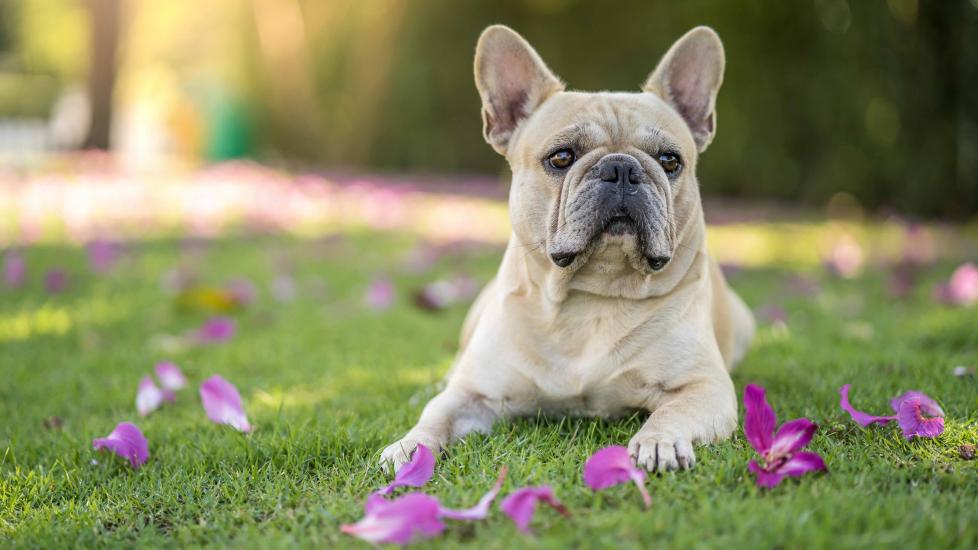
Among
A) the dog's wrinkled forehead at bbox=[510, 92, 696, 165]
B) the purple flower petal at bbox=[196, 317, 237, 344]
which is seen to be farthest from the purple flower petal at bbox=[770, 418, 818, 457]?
the purple flower petal at bbox=[196, 317, 237, 344]

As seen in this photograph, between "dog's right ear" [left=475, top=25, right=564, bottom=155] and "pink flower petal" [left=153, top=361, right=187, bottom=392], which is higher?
"dog's right ear" [left=475, top=25, right=564, bottom=155]

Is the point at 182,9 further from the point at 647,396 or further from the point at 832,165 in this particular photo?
the point at 647,396

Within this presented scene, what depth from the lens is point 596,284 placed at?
10.7 ft

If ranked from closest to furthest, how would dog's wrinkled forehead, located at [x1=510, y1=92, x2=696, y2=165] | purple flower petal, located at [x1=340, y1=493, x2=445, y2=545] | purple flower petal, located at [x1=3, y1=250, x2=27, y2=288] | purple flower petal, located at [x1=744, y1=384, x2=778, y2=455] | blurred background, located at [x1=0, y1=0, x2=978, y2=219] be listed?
purple flower petal, located at [x1=340, y1=493, x2=445, y2=545]
purple flower petal, located at [x1=744, y1=384, x2=778, y2=455]
dog's wrinkled forehead, located at [x1=510, y1=92, x2=696, y2=165]
purple flower petal, located at [x1=3, y1=250, x2=27, y2=288]
blurred background, located at [x1=0, y1=0, x2=978, y2=219]

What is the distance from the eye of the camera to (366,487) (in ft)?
8.56

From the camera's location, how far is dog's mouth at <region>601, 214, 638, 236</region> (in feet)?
10.00

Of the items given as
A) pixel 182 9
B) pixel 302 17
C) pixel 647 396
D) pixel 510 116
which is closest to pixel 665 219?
pixel 647 396

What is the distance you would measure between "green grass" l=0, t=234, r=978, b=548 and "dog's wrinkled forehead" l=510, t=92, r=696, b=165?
3.39 feet

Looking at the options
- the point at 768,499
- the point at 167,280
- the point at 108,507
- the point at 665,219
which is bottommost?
the point at 167,280

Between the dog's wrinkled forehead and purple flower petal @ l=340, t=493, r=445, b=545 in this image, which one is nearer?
purple flower petal @ l=340, t=493, r=445, b=545

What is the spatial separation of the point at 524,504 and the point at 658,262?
1.27 meters

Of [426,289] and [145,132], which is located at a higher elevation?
[426,289]

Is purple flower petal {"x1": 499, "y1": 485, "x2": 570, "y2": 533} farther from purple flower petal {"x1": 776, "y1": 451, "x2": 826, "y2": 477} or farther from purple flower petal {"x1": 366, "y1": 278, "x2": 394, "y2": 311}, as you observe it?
purple flower petal {"x1": 366, "y1": 278, "x2": 394, "y2": 311}

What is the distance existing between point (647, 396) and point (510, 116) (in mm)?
1346
